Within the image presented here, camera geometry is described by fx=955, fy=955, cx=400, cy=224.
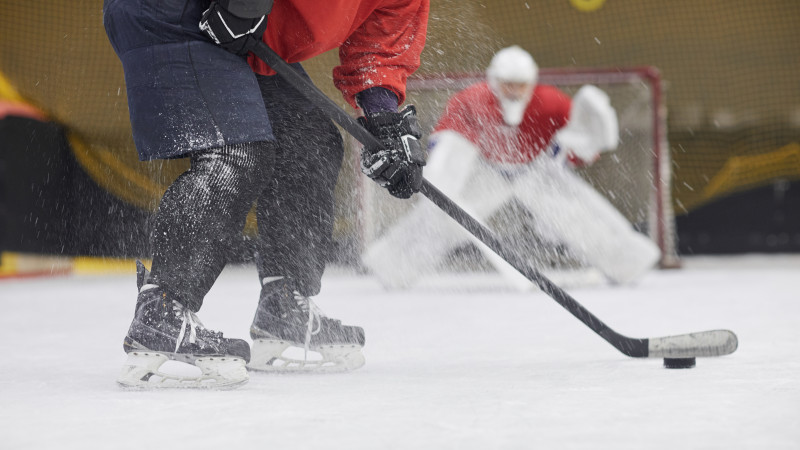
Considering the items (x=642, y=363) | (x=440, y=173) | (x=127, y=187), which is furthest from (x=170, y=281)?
(x=127, y=187)

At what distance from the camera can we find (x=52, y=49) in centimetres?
549

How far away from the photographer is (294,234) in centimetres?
158

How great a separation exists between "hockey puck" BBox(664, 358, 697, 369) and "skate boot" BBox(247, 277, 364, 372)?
50 centimetres

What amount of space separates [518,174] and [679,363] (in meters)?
2.10

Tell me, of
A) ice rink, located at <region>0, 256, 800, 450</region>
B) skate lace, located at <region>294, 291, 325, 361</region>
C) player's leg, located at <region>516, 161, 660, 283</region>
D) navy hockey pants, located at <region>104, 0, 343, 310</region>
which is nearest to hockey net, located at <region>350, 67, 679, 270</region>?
player's leg, located at <region>516, 161, 660, 283</region>

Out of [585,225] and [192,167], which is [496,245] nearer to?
[192,167]

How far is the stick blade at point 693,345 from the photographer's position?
154 centimetres

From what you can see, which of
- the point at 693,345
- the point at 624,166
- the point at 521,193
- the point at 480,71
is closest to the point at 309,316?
the point at 693,345

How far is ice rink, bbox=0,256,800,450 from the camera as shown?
3.29 ft

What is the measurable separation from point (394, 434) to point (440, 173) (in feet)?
8.18

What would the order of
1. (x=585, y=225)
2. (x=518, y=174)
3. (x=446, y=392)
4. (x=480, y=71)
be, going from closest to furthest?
(x=446, y=392)
(x=518, y=174)
(x=585, y=225)
(x=480, y=71)

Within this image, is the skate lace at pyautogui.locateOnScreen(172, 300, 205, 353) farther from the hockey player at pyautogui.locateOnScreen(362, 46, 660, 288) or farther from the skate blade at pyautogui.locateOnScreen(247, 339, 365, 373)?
the hockey player at pyautogui.locateOnScreen(362, 46, 660, 288)

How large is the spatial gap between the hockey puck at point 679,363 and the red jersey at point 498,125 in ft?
6.93

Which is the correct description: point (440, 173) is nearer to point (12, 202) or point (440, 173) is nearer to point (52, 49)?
point (12, 202)
